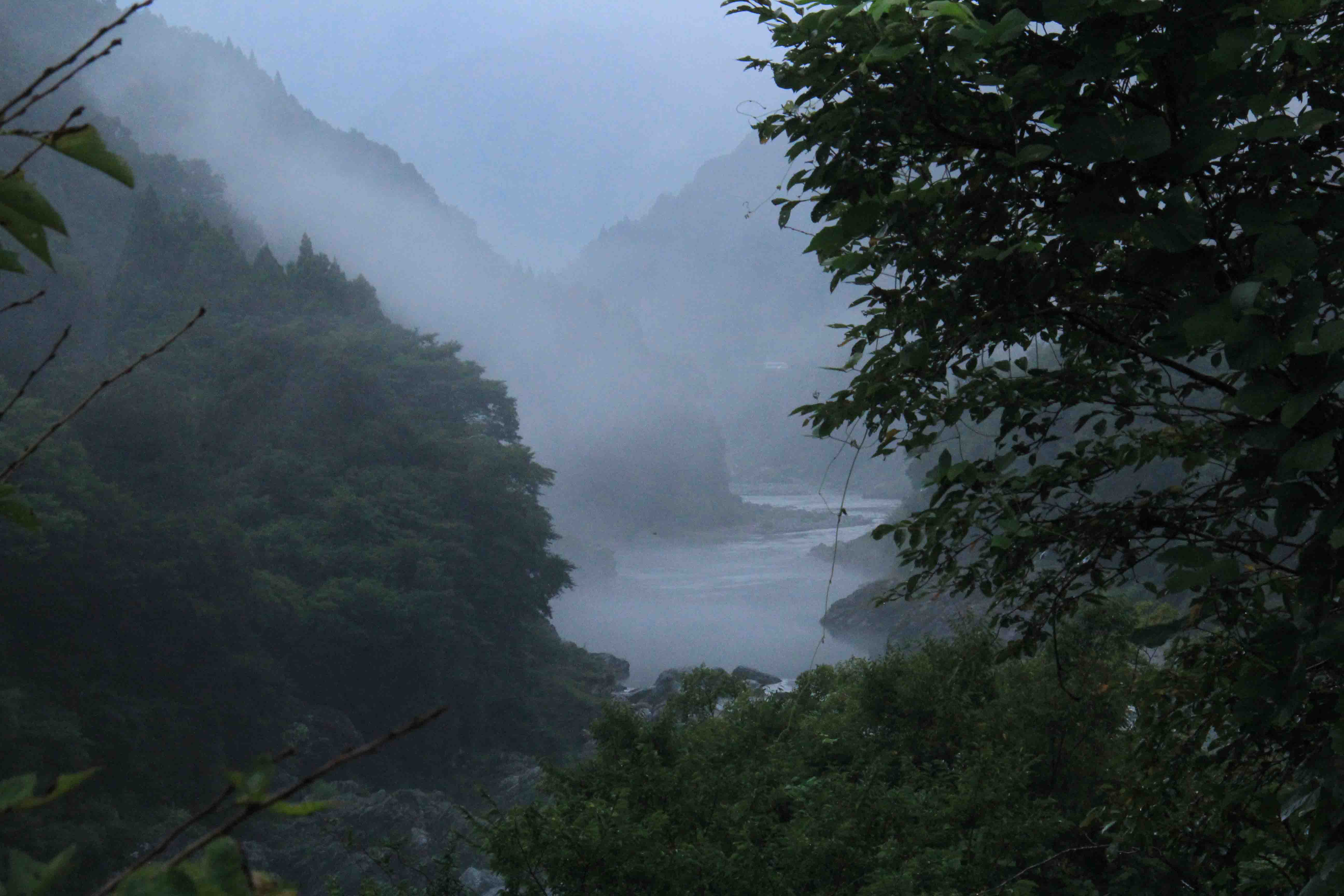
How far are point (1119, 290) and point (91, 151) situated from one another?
2348mm

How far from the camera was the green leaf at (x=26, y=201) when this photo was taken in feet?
2.59

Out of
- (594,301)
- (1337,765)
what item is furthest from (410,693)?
(594,301)

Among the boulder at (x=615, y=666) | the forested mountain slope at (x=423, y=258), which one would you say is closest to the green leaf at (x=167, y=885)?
the boulder at (x=615, y=666)

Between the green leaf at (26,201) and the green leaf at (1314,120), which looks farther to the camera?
the green leaf at (1314,120)

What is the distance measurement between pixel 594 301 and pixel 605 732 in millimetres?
70498

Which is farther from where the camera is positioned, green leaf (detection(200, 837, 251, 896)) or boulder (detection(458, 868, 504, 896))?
boulder (detection(458, 868, 504, 896))

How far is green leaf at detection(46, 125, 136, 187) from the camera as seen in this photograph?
2.56 feet

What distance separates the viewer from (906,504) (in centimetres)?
3722

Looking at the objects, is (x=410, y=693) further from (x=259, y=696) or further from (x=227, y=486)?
(x=227, y=486)

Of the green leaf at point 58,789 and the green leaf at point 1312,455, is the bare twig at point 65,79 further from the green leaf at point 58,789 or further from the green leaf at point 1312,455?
the green leaf at point 1312,455

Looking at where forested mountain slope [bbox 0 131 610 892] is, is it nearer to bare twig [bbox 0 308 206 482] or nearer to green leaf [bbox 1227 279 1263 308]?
bare twig [bbox 0 308 206 482]

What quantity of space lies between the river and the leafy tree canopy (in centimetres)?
2451

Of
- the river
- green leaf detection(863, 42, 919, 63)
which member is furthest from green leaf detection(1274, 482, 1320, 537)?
the river

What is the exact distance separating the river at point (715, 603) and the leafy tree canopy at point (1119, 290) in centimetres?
2451
